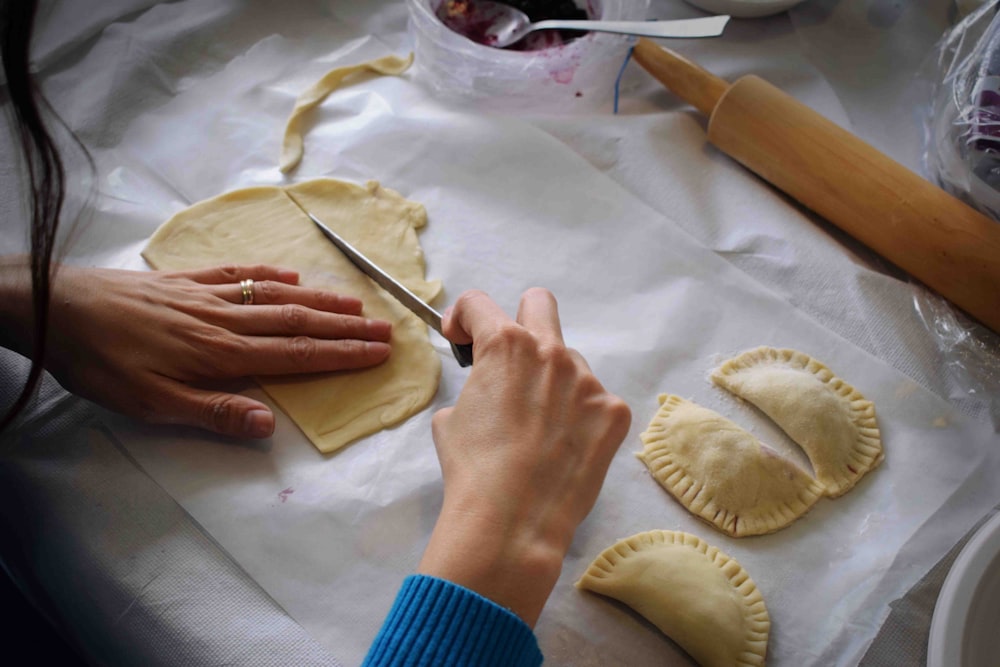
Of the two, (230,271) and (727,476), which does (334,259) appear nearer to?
(230,271)

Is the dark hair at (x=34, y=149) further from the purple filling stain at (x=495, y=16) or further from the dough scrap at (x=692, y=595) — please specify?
the purple filling stain at (x=495, y=16)

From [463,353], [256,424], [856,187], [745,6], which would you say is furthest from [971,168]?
[256,424]

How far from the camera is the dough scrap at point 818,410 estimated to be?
4.51 ft

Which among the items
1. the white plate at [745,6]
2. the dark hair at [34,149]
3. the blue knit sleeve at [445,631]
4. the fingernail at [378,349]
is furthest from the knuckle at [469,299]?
the white plate at [745,6]

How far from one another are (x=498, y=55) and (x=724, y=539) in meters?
1.24

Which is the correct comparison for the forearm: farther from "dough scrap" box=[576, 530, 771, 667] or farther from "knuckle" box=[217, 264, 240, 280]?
"dough scrap" box=[576, 530, 771, 667]

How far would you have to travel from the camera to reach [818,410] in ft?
4.60

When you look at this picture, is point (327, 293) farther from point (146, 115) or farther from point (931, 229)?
point (931, 229)

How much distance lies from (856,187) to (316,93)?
1.31m

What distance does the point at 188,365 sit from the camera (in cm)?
132

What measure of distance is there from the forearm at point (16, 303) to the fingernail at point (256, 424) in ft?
1.33

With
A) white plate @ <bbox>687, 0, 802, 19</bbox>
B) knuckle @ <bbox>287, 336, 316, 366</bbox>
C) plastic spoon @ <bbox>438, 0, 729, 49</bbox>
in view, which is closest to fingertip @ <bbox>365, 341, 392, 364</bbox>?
knuckle @ <bbox>287, 336, 316, 366</bbox>

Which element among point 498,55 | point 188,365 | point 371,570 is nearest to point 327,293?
point 188,365

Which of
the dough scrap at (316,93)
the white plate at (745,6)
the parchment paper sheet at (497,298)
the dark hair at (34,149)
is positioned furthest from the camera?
the white plate at (745,6)
